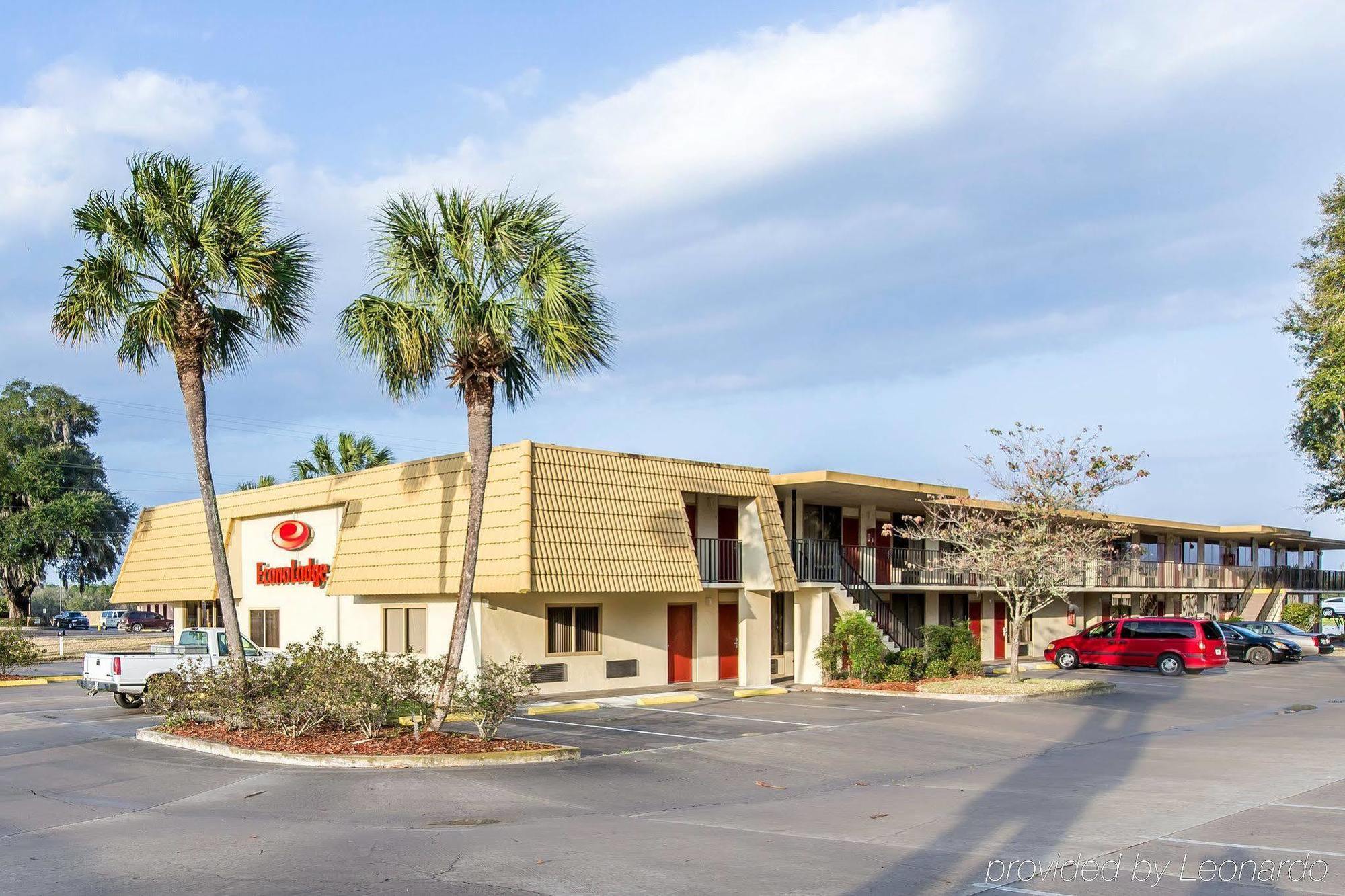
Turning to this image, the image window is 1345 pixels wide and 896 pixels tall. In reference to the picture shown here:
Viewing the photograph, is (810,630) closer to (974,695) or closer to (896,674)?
(896,674)

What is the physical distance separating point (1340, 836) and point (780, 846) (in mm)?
5188

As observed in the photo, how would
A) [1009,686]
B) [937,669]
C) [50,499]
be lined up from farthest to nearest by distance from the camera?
[50,499] → [937,669] → [1009,686]

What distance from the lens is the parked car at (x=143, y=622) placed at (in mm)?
76188

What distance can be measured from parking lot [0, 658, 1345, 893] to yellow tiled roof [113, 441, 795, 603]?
362 centimetres

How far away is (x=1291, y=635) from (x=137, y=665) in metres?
39.5

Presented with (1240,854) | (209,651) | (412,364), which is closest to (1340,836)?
(1240,854)

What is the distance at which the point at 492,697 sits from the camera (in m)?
17.2

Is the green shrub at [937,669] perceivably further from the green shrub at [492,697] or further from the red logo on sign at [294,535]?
the red logo on sign at [294,535]

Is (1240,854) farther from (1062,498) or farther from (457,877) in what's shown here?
(1062,498)

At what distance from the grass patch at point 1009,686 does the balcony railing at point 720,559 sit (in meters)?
5.31

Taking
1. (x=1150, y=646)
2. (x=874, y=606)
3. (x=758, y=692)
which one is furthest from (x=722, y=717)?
(x=1150, y=646)

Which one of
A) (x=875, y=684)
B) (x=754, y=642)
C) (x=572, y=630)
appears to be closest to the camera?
(x=572, y=630)

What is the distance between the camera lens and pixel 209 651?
24.6 meters

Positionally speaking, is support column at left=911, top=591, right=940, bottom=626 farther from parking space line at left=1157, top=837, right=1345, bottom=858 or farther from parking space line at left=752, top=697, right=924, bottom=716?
parking space line at left=1157, top=837, right=1345, bottom=858
